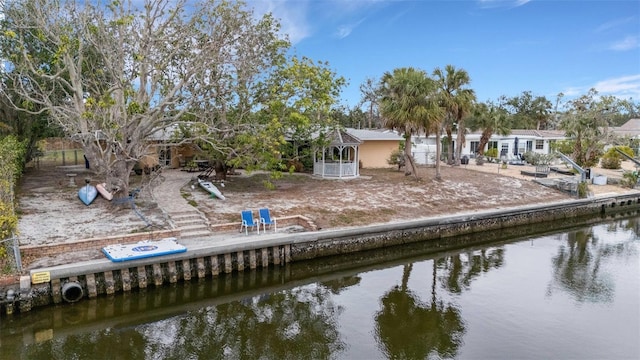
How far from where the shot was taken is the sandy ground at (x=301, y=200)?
15.2 m

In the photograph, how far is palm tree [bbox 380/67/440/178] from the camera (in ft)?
80.0

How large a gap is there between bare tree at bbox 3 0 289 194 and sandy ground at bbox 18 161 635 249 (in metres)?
2.37

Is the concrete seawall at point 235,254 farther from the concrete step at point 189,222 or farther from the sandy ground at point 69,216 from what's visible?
the sandy ground at point 69,216

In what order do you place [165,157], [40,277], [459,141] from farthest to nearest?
[459,141] → [165,157] → [40,277]

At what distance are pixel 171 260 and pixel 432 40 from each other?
1936cm

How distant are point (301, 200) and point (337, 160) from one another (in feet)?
28.8

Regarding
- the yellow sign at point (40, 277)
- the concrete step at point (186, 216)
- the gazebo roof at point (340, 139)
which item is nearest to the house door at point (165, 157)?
the gazebo roof at point (340, 139)

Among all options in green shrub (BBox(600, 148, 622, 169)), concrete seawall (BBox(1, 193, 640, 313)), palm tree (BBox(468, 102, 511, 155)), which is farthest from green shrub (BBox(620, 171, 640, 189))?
concrete seawall (BBox(1, 193, 640, 313))

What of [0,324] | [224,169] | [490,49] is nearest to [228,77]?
[224,169]

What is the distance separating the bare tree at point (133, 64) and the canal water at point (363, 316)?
717cm

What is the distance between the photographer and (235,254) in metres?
13.7

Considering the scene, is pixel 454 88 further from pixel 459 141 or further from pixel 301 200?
pixel 301 200

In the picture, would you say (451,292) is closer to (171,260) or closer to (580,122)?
(171,260)

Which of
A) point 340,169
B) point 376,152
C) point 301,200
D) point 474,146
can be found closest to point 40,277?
point 301,200
